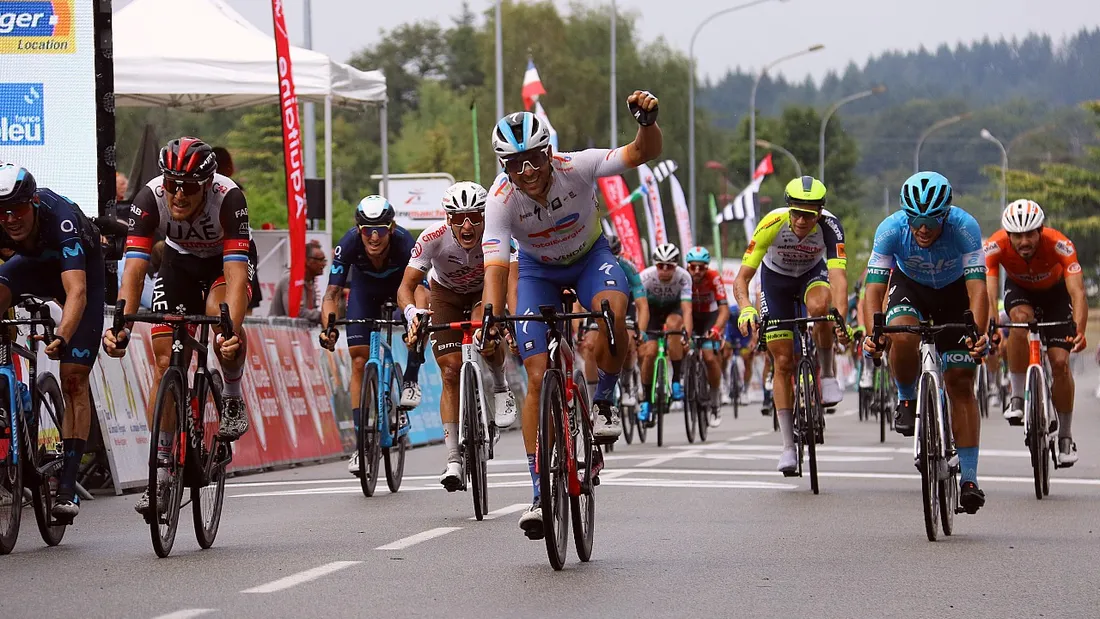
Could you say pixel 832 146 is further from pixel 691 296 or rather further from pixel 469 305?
pixel 469 305

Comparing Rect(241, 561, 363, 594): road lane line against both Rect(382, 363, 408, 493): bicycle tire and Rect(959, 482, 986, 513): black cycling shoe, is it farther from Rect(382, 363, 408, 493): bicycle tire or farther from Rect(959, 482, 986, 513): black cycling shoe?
Rect(382, 363, 408, 493): bicycle tire

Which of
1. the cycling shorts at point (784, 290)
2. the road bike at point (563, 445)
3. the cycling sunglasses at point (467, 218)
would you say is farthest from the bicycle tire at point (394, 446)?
the road bike at point (563, 445)

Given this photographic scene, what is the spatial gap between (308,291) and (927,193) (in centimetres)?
1042

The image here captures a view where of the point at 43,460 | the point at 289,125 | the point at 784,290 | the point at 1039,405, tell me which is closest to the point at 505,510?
the point at 43,460

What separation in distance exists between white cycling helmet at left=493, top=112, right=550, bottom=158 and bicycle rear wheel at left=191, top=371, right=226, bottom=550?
2.01 m

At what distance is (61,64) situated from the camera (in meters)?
15.3

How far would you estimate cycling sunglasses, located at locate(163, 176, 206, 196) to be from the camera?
9.53 meters

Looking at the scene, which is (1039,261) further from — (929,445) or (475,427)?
(475,427)

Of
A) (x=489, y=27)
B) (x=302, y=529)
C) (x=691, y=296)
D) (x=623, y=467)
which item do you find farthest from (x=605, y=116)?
(x=302, y=529)

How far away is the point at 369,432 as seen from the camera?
42.9 ft

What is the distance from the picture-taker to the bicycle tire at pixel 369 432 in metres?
12.9

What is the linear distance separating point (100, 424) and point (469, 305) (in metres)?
2.99

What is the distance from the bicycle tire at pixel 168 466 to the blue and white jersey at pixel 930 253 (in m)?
4.09

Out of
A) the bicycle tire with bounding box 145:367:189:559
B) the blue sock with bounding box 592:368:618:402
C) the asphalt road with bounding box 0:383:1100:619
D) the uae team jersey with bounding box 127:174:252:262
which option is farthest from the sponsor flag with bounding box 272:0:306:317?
the bicycle tire with bounding box 145:367:189:559
